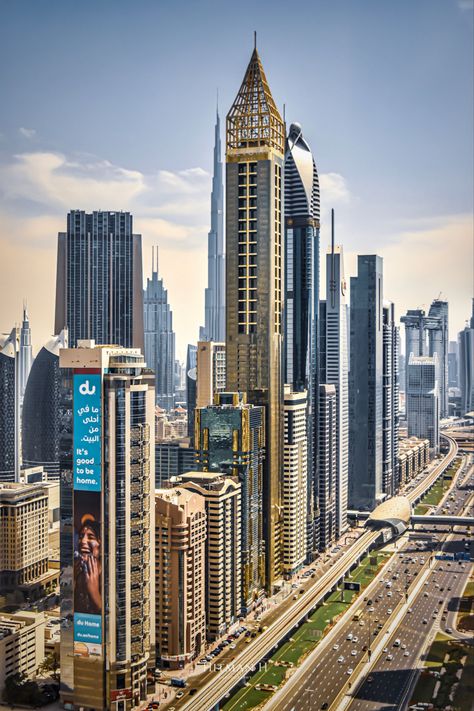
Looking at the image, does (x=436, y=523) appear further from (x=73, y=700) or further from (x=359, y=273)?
(x=73, y=700)

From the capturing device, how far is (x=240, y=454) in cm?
1408

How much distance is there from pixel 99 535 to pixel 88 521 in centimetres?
21

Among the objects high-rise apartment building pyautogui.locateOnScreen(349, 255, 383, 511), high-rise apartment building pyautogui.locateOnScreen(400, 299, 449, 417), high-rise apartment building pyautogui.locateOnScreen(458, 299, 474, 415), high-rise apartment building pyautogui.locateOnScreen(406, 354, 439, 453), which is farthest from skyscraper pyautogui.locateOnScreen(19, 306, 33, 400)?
high-rise apartment building pyautogui.locateOnScreen(406, 354, 439, 453)

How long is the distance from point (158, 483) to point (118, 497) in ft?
29.3

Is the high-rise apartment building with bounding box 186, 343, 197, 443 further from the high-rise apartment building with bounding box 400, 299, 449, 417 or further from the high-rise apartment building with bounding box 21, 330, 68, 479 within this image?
the high-rise apartment building with bounding box 400, 299, 449, 417

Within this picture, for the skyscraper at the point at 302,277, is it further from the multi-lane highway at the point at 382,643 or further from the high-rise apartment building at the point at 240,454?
the high-rise apartment building at the point at 240,454

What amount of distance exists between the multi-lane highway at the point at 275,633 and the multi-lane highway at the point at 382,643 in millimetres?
605

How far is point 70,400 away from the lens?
10320 mm

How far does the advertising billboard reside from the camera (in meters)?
10.1

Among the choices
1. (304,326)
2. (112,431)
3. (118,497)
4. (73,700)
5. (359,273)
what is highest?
(359,273)

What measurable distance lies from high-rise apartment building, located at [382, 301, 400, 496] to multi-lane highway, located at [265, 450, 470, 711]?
20.7 feet

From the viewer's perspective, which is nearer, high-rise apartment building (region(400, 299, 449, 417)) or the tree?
the tree

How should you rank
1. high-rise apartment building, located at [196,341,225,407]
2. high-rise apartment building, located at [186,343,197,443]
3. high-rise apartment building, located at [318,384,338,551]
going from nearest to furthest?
high-rise apartment building, located at [318,384,338,551] → high-rise apartment building, located at [196,341,225,407] → high-rise apartment building, located at [186,343,197,443]

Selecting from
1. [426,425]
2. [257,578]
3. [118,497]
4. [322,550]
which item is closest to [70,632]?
[118,497]
